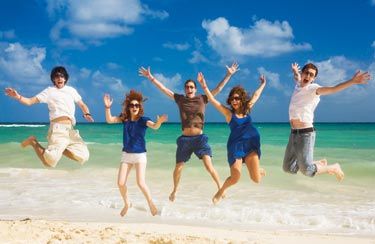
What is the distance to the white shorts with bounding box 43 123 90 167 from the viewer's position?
324 inches

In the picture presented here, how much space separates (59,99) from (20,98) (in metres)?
0.61

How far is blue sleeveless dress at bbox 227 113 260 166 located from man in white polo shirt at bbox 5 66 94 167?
7.68 ft

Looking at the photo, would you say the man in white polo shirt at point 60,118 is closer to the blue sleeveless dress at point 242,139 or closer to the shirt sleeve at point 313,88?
the blue sleeveless dress at point 242,139

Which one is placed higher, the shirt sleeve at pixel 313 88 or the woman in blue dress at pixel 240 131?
the shirt sleeve at pixel 313 88

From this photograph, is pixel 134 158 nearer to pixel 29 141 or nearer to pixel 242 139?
pixel 242 139

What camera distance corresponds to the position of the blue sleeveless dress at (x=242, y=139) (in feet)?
25.0

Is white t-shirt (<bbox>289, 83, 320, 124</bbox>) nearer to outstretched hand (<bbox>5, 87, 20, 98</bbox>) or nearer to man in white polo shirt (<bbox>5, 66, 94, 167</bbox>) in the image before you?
man in white polo shirt (<bbox>5, 66, 94, 167</bbox>)

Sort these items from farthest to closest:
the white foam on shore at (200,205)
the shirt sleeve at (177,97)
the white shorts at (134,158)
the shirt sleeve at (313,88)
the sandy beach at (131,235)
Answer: the white foam on shore at (200,205) → the shirt sleeve at (177,97) → the white shorts at (134,158) → the shirt sleeve at (313,88) → the sandy beach at (131,235)

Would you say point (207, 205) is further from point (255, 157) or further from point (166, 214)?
point (255, 157)

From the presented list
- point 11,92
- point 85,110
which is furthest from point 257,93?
point 11,92

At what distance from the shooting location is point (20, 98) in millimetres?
8000

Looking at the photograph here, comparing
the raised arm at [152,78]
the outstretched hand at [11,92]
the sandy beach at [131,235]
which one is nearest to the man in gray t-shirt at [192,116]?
the raised arm at [152,78]

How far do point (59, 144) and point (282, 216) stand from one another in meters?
4.20

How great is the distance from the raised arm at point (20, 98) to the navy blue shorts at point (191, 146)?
2488mm
